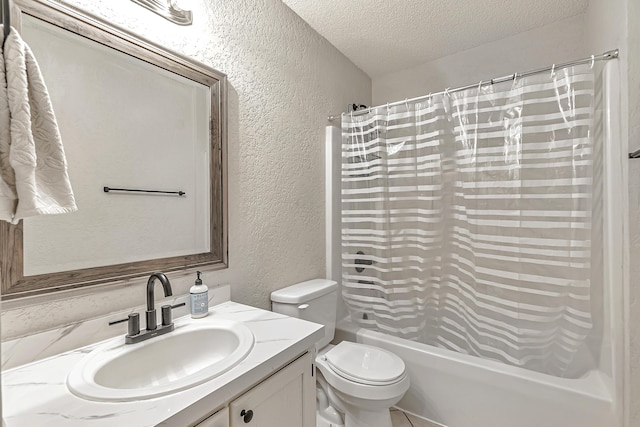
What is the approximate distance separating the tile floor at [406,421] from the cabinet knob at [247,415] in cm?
124

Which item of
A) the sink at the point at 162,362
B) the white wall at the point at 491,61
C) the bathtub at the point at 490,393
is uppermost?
the white wall at the point at 491,61

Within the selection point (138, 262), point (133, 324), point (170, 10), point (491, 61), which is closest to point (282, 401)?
point (133, 324)

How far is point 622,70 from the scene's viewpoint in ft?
4.12

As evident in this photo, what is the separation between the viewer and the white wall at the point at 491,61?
192 cm

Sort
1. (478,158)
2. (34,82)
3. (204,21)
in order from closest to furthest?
(34,82) < (204,21) < (478,158)

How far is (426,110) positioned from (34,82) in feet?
5.69

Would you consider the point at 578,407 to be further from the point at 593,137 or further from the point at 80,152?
the point at 80,152

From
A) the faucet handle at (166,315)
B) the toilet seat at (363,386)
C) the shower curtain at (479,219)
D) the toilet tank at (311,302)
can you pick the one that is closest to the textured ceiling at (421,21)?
the shower curtain at (479,219)

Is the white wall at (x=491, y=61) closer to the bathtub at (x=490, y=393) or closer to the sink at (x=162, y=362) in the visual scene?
the bathtub at (x=490, y=393)

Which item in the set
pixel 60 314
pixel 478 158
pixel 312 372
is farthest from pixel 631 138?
pixel 60 314

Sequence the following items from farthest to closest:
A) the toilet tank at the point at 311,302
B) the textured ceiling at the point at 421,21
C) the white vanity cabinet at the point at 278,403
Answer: the textured ceiling at the point at 421,21, the toilet tank at the point at 311,302, the white vanity cabinet at the point at 278,403

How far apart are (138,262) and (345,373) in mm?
1063

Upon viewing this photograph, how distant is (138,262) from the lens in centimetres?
112

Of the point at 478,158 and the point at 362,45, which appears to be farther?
the point at 362,45
